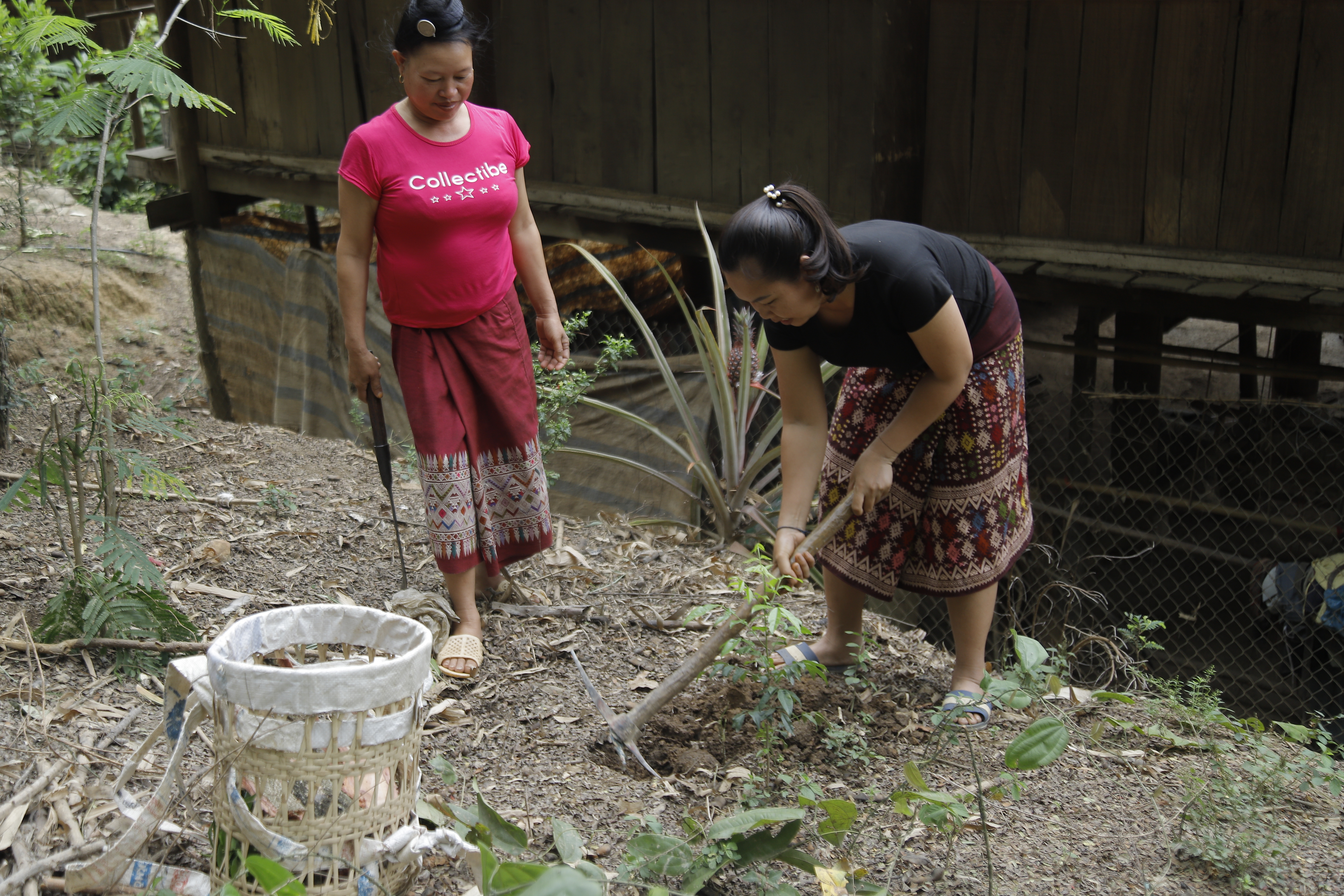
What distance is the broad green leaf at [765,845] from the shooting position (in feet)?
5.89

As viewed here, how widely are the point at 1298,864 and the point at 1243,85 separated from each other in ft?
8.67

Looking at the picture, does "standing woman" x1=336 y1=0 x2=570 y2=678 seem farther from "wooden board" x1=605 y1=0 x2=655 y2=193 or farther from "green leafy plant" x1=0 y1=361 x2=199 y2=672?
"wooden board" x1=605 y1=0 x2=655 y2=193

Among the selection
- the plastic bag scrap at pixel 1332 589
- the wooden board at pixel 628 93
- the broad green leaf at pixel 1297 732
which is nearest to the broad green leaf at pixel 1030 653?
the broad green leaf at pixel 1297 732

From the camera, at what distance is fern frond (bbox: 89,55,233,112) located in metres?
2.31

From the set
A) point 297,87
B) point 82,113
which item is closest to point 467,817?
point 82,113

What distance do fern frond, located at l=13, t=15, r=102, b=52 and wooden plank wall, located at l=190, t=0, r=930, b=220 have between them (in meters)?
1.80

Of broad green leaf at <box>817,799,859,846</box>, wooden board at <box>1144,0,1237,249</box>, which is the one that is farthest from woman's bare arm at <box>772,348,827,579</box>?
wooden board at <box>1144,0,1237,249</box>

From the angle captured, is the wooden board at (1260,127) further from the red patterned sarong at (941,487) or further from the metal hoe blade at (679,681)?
the metal hoe blade at (679,681)

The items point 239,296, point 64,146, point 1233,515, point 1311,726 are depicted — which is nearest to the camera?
point 1311,726

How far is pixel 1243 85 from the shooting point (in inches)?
141

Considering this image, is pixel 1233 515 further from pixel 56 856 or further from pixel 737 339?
pixel 56 856

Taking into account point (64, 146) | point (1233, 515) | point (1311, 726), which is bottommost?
point (1311, 726)

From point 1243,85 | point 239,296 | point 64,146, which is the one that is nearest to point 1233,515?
point 1243,85

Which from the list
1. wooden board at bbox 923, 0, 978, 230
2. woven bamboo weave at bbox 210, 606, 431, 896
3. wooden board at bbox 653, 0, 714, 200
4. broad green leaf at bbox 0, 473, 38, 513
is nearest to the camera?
woven bamboo weave at bbox 210, 606, 431, 896
